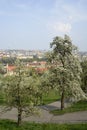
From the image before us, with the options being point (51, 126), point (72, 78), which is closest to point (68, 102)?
point (72, 78)

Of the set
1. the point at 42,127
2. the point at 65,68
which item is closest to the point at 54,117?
the point at 65,68

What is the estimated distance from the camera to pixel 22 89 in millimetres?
30719

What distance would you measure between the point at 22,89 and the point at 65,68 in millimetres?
13541

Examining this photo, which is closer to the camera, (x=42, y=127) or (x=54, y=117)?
(x=42, y=127)

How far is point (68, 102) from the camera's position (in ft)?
173

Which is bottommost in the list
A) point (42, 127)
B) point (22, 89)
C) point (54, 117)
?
point (54, 117)


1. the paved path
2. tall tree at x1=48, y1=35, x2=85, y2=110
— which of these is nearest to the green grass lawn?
the paved path

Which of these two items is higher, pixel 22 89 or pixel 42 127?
pixel 22 89

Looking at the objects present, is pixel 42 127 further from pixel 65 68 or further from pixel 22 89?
pixel 65 68

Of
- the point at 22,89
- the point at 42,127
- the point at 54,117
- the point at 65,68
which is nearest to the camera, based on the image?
the point at 42,127

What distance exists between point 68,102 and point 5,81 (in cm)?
2317

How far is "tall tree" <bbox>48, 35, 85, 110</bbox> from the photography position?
43062 millimetres

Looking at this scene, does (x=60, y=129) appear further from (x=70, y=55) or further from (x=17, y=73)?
(x=70, y=55)

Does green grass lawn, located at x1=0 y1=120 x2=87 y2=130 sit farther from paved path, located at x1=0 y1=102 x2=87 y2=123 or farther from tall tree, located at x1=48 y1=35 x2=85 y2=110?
tall tree, located at x1=48 y1=35 x2=85 y2=110
